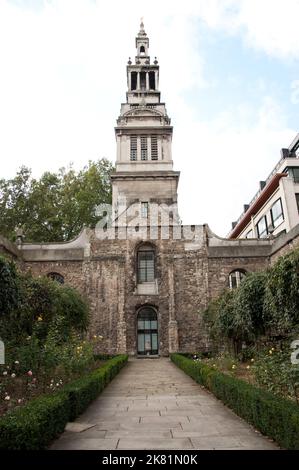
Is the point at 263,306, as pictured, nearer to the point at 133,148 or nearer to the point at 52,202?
the point at 133,148

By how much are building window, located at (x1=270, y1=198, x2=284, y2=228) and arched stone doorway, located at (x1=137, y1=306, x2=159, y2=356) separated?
46.6 feet

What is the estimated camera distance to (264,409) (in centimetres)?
519

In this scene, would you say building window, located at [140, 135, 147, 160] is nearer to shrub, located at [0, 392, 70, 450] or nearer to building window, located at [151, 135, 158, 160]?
building window, located at [151, 135, 158, 160]

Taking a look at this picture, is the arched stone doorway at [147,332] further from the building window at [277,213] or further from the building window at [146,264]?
the building window at [277,213]

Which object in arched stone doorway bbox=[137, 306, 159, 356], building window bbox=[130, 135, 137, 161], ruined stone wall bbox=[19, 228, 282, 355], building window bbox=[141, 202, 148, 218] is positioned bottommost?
arched stone doorway bbox=[137, 306, 159, 356]

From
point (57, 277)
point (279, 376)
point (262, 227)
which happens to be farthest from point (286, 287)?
point (262, 227)

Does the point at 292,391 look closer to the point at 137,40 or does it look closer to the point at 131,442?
the point at 131,442

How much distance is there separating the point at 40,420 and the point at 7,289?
467cm

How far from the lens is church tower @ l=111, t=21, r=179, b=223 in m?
27.2

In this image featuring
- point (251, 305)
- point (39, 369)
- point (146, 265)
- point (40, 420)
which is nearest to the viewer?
point (40, 420)

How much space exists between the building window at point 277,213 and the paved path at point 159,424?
908 inches

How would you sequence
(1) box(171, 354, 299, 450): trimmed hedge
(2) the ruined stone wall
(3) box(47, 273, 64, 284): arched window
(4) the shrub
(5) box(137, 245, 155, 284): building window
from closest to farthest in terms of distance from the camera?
(4) the shrub, (1) box(171, 354, 299, 450): trimmed hedge, (2) the ruined stone wall, (3) box(47, 273, 64, 284): arched window, (5) box(137, 245, 155, 284): building window

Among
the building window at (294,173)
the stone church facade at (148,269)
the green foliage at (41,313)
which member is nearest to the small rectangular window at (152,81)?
the stone church facade at (148,269)

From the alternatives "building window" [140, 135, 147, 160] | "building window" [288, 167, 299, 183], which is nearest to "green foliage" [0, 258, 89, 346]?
"building window" [140, 135, 147, 160]
